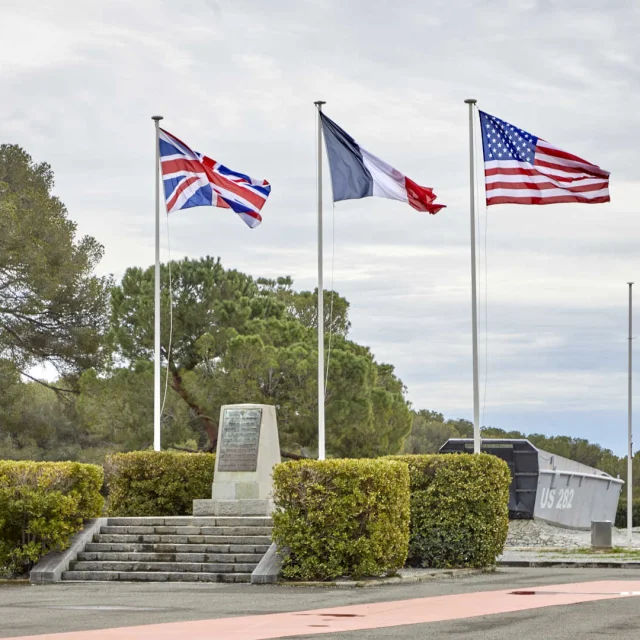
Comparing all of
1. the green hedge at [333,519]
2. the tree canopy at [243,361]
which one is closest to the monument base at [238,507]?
the green hedge at [333,519]

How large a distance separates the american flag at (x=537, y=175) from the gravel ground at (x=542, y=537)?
13.3 metres

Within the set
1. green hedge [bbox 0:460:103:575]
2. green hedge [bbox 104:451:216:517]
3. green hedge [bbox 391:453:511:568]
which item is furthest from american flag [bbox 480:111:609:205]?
green hedge [bbox 0:460:103:575]

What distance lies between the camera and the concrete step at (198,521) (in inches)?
772

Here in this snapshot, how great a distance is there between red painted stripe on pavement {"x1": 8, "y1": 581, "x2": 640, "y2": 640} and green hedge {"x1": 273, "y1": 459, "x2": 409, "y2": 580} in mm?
2387

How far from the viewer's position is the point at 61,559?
18.6 m

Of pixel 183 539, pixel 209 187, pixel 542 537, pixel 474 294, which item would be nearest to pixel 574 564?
pixel 474 294

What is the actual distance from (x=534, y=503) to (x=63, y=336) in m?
17.7

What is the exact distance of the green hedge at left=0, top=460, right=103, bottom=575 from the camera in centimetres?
1845

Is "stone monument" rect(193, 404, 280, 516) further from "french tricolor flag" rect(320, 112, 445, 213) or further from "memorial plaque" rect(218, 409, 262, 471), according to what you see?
"french tricolor flag" rect(320, 112, 445, 213)

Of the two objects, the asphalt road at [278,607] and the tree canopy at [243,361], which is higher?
the tree canopy at [243,361]

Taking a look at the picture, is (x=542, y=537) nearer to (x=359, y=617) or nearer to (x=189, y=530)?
(x=189, y=530)

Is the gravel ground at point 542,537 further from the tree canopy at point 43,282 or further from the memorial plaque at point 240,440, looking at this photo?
the tree canopy at point 43,282

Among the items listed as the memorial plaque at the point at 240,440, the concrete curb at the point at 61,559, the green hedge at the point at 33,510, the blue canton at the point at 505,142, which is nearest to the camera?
the concrete curb at the point at 61,559

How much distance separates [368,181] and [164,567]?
7.92 metres
